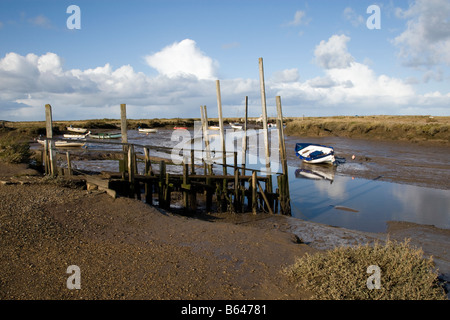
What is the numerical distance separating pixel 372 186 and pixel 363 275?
1602 centimetres

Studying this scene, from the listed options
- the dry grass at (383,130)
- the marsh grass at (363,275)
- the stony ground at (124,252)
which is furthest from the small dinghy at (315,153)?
the marsh grass at (363,275)

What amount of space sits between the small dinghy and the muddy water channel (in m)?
0.56

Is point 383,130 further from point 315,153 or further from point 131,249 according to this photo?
Answer: point 131,249

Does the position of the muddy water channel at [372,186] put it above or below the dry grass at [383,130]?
below

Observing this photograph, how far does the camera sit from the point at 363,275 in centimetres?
578

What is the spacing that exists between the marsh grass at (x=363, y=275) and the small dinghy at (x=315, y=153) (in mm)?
21969

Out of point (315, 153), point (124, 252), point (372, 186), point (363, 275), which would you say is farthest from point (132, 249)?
point (315, 153)

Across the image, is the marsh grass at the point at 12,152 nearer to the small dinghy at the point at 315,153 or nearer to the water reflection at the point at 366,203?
the water reflection at the point at 366,203

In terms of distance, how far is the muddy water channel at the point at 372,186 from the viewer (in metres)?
14.4

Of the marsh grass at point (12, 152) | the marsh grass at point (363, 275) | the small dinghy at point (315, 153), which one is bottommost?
the marsh grass at point (363, 275)

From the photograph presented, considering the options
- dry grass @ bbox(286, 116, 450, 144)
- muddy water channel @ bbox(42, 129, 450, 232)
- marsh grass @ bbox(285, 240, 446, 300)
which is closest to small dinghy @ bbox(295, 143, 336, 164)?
muddy water channel @ bbox(42, 129, 450, 232)
